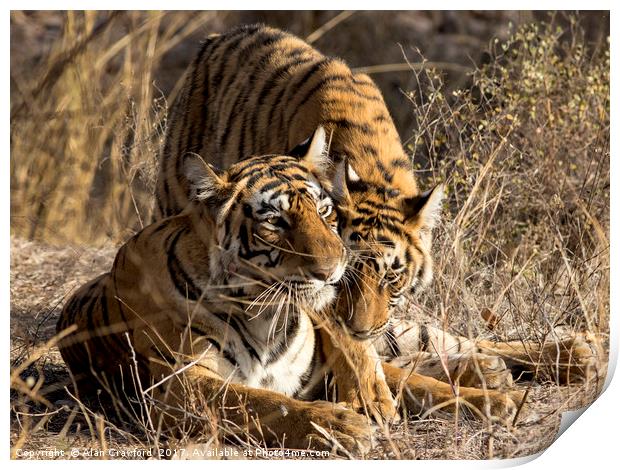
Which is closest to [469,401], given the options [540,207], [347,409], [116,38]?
[347,409]

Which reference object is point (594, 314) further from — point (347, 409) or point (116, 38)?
point (116, 38)

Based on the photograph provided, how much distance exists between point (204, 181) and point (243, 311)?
14.9 inches

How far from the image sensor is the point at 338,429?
2.60 metres

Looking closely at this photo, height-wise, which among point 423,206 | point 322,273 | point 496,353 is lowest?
point 496,353

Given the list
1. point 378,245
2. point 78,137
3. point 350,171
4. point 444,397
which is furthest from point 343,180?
point 78,137

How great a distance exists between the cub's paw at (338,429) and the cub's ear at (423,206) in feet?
1.90

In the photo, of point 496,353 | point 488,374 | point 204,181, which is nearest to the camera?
point 204,181

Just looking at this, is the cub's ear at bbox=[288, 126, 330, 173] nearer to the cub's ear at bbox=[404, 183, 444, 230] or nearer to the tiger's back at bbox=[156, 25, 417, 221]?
the tiger's back at bbox=[156, 25, 417, 221]

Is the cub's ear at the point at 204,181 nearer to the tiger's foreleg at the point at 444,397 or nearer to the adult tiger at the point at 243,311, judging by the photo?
the adult tiger at the point at 243,311

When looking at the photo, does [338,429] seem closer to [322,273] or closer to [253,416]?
[253,416]

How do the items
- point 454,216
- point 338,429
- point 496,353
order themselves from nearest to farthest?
point 338,429 < point 496,353 < point 454,216

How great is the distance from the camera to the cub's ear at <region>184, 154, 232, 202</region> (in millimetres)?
2727

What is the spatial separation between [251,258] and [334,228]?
0.23 metres

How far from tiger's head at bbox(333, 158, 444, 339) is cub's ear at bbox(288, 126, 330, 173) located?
0.24 feet
